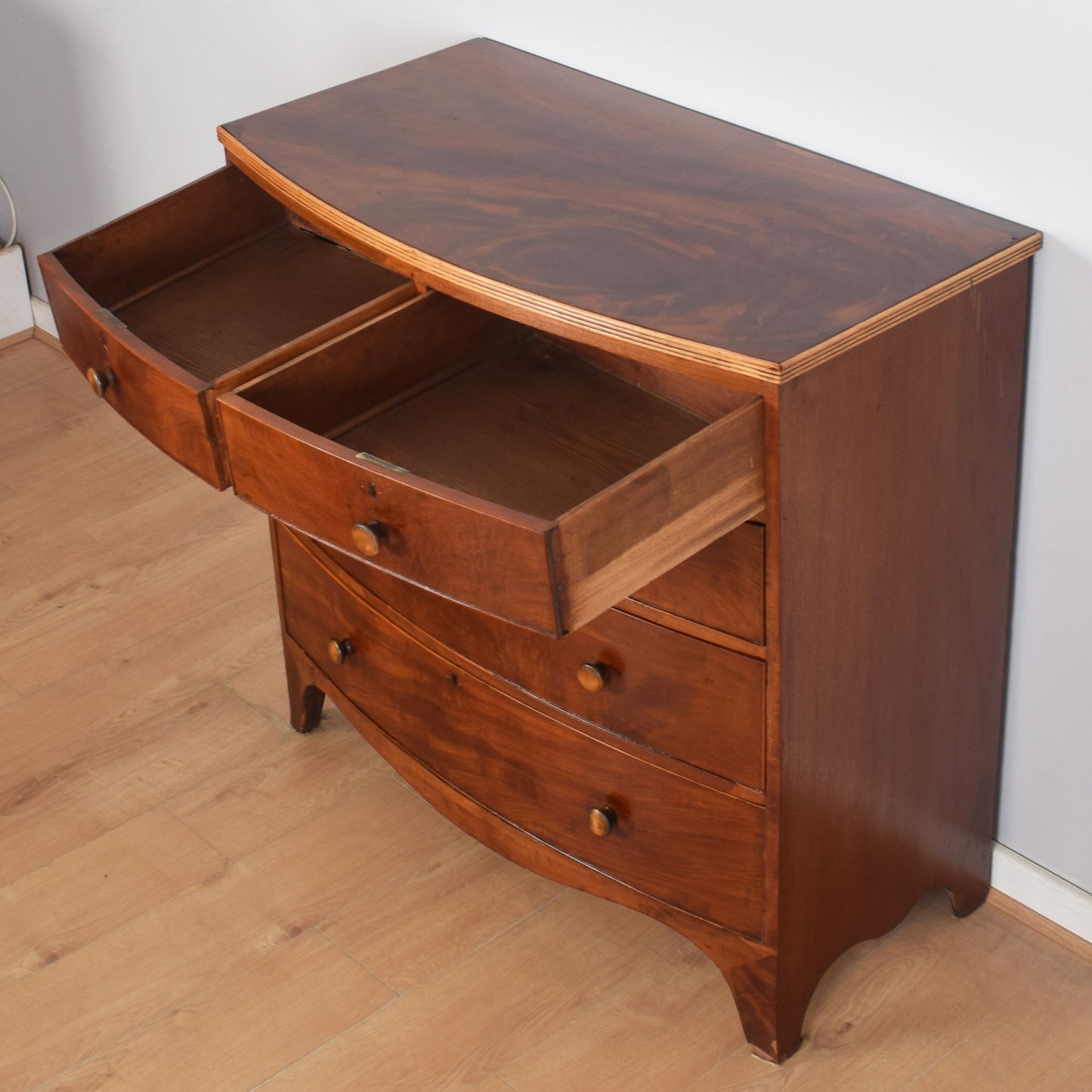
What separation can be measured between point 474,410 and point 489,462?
0.09 meters

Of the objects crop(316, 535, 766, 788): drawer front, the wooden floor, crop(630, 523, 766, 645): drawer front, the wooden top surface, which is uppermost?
the wooden top surface

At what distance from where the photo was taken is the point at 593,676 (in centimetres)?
143

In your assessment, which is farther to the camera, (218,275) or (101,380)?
(218,275)

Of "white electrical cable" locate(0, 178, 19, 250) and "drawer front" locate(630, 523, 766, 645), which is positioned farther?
"white electrical cable" locate(0, 178, 19, 250)

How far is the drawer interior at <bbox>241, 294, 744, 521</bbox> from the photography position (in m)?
1.34

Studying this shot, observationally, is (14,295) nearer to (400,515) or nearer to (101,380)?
(101,380)

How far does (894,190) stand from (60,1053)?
1237 millimetres

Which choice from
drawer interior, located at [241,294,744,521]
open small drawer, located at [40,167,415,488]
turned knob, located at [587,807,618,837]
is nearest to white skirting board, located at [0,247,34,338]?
open small drawer, located at [40,167,415,488]

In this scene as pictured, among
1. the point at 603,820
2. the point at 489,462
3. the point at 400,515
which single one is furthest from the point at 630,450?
the point at 603,820

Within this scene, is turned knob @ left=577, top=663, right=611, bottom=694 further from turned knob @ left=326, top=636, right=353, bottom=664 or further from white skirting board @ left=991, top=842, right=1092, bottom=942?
white skirting board @ left=991, top=842, right=1092, bottom=942

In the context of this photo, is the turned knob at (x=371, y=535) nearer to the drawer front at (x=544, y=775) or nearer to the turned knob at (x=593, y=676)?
the turned knob at (x=593, y=676)

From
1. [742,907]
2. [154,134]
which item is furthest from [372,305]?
[154,134]

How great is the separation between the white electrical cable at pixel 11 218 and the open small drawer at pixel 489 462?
1.74m

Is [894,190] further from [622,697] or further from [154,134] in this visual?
[154,134]
